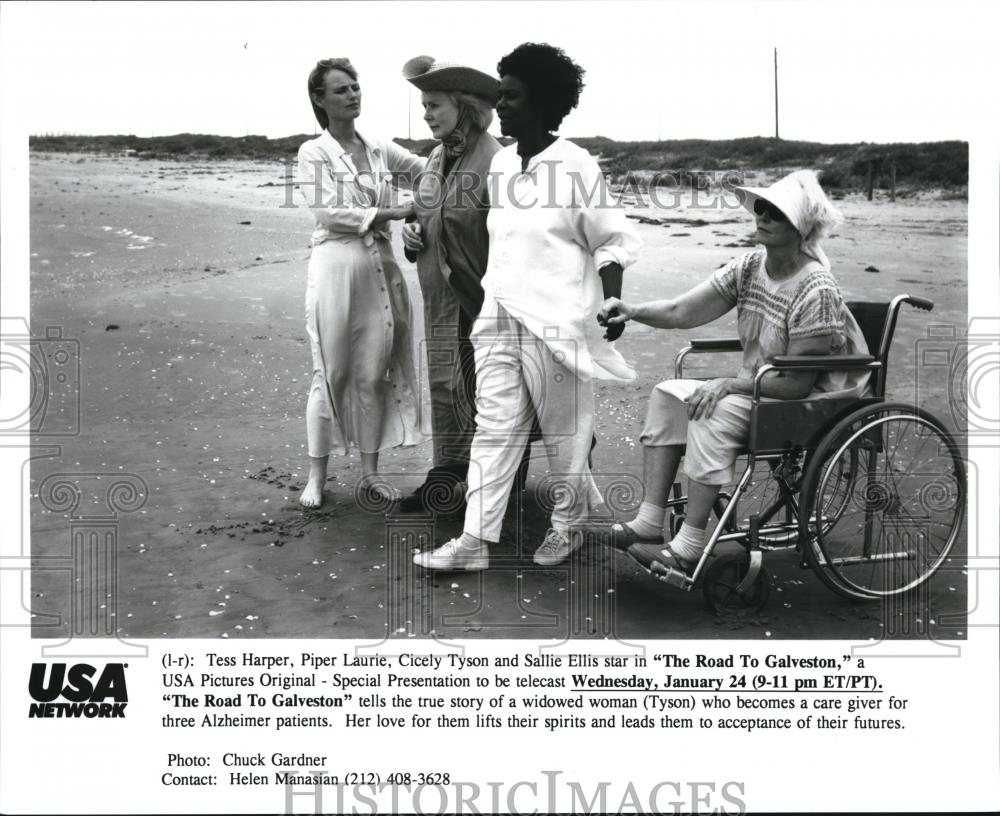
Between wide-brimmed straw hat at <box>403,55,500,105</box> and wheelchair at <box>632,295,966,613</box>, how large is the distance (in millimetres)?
1384

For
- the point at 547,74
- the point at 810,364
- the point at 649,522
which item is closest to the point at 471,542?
the point at 649,522

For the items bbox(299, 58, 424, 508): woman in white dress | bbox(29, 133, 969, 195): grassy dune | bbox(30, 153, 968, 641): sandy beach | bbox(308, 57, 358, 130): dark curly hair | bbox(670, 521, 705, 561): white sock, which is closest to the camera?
bbox(670, 521, 705, 561): white sock

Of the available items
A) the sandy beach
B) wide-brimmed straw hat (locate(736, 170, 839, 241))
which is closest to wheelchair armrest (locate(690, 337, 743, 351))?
wide-brimmed straw hat (locate(736, 170, 839, 241))

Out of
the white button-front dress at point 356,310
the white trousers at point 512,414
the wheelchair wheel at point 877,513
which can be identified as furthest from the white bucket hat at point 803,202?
the white button-front dress at point 356,310

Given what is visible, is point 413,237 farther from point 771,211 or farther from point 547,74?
point 771,211

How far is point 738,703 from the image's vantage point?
4078mm

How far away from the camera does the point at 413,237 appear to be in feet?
16.7

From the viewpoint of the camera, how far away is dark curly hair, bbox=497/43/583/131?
446cm

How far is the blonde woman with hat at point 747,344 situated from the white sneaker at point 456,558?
568 mm

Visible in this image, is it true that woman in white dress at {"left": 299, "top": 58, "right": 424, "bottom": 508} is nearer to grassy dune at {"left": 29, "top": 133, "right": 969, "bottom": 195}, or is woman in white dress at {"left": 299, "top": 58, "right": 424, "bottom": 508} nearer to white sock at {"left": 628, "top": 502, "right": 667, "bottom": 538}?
grassy dune at {"left": 29, "top": 133, "right": 969, "bottom": 195}

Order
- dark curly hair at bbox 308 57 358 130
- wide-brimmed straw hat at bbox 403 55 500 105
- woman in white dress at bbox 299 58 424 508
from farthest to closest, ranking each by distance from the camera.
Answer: woman in white dress at bbox 299 58 424 508 < dark curly hair at bbox 308 57 358 130 < wide-brimmed straw hat at bbox 403 55 500 105

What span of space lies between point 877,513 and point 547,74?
6.96 feet

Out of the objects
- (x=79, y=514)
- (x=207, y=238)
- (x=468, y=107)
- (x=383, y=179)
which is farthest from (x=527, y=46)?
(x=207, y=238)

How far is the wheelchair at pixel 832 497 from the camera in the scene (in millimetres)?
4168
